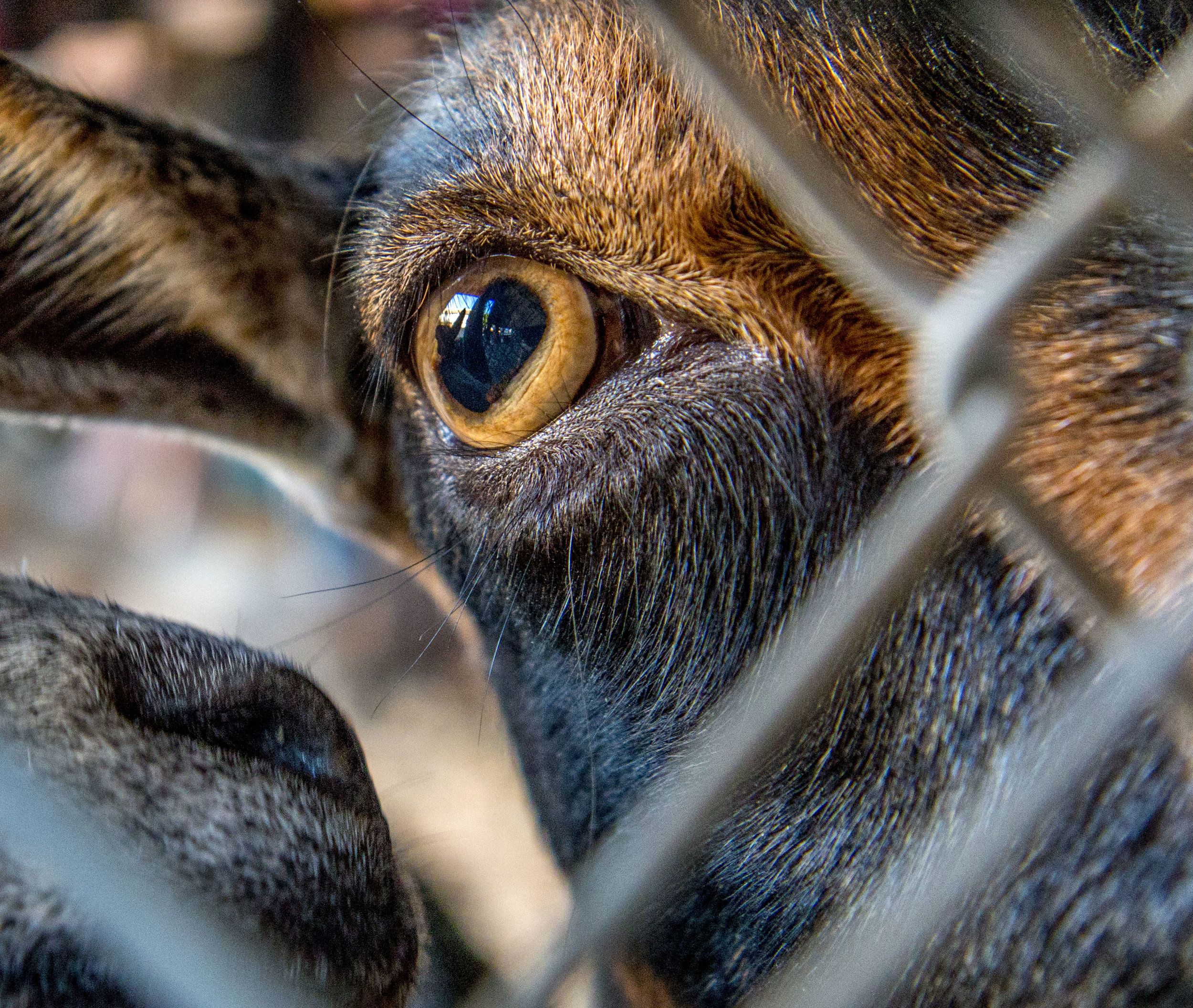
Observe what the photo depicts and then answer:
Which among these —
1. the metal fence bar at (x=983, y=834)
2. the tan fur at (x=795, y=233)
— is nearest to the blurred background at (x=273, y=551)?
the tan fur at (x=795, y=233)

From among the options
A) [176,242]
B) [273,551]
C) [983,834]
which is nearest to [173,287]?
[176,242]

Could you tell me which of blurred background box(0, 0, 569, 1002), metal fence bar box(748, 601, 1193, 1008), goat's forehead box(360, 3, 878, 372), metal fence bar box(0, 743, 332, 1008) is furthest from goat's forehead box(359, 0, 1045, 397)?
blurred background box(0, 0, 569, 1002)

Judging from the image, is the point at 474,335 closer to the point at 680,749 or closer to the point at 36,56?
the point at 680,749

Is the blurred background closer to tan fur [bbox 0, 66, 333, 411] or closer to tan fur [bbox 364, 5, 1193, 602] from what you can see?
tan fur [bbox 0, 66, 333, 411]

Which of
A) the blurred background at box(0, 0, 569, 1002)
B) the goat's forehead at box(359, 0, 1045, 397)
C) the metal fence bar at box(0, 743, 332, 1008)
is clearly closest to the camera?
the metal fence bar at box(0, 743, 332, 1008)

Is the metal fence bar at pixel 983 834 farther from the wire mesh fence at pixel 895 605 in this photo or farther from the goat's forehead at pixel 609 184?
the goat's forehead at pixel 609 184

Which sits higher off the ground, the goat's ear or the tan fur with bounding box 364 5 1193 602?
the tan fur with bounding box 364 5 1193 602

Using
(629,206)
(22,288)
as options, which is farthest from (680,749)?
(22,288)

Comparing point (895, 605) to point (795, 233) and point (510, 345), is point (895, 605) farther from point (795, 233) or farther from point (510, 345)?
point (510, 345)
